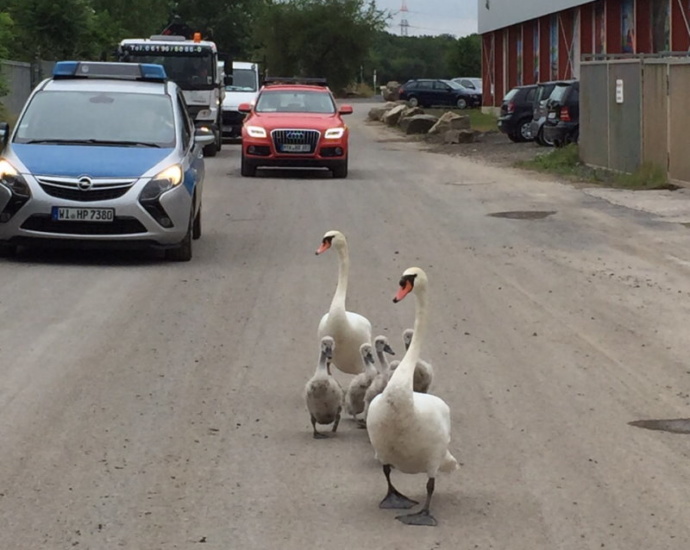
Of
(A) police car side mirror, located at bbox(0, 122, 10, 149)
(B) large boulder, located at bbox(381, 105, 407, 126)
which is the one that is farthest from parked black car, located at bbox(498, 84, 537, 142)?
(A) police car side mirror, located at bbox(0, 122, 10, 149)

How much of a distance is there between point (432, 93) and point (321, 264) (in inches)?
2434

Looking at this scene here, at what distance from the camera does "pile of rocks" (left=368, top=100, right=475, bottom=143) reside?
137 ft

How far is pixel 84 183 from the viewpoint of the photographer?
46.3ft

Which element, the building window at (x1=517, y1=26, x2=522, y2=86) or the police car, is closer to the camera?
the police car

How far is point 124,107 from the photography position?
15.7 meters

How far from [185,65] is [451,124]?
1234cm

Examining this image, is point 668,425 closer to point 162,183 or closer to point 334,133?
point 162,183

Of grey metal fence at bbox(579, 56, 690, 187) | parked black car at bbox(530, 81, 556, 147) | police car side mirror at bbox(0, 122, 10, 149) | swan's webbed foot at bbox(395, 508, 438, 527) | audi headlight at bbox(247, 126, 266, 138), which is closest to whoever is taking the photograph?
swan's webbed foot at bbox(395, 508, 438, 527)

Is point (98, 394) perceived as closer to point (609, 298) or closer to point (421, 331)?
point (421, 331)

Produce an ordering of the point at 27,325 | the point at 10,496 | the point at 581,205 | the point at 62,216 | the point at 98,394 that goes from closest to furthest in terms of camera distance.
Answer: the point at 10,496, the point at 98,394, the point at 27,325, the point at 62,216, the point at 581,205

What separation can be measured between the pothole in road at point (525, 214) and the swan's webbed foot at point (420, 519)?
1342 centimetres

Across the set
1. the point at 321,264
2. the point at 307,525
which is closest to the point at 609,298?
the point at 321,264

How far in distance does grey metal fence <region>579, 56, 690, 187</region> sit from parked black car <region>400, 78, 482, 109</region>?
150ft

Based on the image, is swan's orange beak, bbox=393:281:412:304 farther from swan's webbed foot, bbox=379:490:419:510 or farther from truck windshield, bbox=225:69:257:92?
truck windshield, bbox=225:69:257:92
